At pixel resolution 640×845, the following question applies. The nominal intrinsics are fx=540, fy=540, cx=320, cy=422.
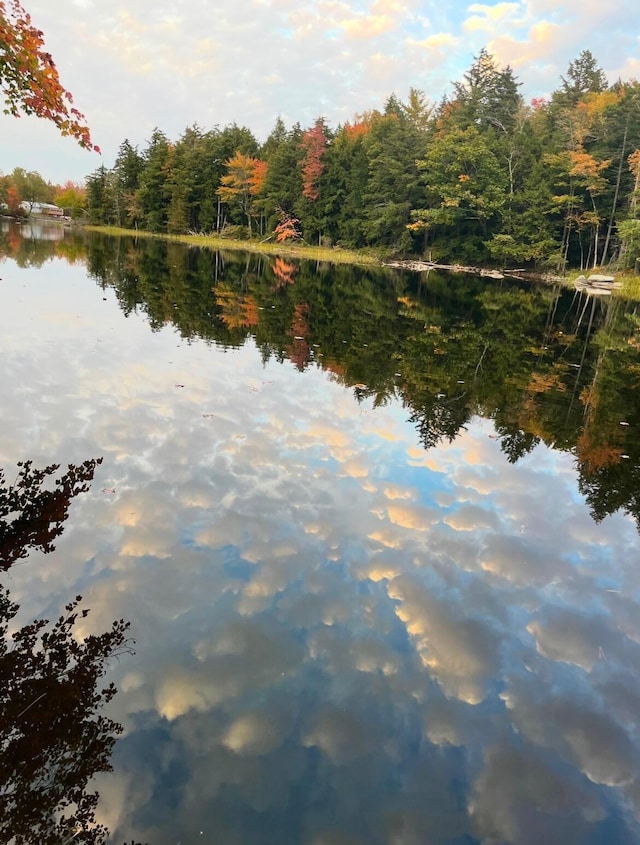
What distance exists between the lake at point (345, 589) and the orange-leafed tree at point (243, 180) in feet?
190

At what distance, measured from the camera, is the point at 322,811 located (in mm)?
2953

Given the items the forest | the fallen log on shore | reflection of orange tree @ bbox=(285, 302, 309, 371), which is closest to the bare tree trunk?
the forest

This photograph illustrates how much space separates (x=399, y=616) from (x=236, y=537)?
1853mm

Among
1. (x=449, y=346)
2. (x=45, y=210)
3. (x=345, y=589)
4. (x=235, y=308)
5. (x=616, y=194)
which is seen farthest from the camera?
(x=45, y=210)

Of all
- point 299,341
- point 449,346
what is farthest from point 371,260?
point 299,341

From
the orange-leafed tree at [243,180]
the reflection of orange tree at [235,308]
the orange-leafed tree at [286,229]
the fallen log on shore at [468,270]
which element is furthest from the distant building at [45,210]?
the reflection of orange tree at [235,308]

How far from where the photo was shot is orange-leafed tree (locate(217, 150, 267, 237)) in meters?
63.4

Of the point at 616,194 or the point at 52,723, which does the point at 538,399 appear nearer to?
the point at 52,723

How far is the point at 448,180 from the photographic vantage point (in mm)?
50531

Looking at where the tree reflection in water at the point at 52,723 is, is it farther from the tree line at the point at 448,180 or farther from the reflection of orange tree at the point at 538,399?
the tree line at the point at 448,180

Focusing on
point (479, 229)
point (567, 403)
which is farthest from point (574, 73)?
Result: point (567, 403)

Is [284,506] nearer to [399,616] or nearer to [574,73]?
[399,616]

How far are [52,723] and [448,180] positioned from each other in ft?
180

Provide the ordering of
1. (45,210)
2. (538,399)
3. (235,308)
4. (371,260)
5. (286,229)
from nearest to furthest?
(538,399)
(235,308)
(371,260)
(286,229)
(45,210)
